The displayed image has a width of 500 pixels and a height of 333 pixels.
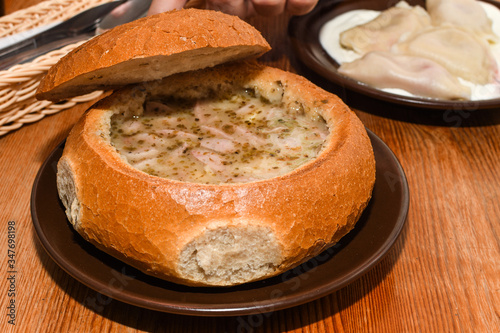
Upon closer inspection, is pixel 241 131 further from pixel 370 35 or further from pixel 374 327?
pixel 370 35

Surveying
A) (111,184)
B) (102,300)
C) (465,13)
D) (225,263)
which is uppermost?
(111,184)

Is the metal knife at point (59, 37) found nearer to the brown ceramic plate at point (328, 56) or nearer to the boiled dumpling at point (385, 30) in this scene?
the brown ceramic plate at point (328, 56)

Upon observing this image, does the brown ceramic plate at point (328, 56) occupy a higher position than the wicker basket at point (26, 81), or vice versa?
the wicker basket at point (26, 81)

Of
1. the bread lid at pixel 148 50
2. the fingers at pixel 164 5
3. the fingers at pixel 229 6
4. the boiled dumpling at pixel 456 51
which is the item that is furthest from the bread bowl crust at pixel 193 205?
the boiled dumpling at pixel 456 51

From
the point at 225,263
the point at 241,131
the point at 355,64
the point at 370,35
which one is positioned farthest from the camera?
the point at 370,35

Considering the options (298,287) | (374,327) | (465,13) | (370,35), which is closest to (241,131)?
(298,287)

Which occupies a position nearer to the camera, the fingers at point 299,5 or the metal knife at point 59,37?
the metal knife at point 59,37

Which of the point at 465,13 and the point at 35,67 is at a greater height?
the point at 35,67
